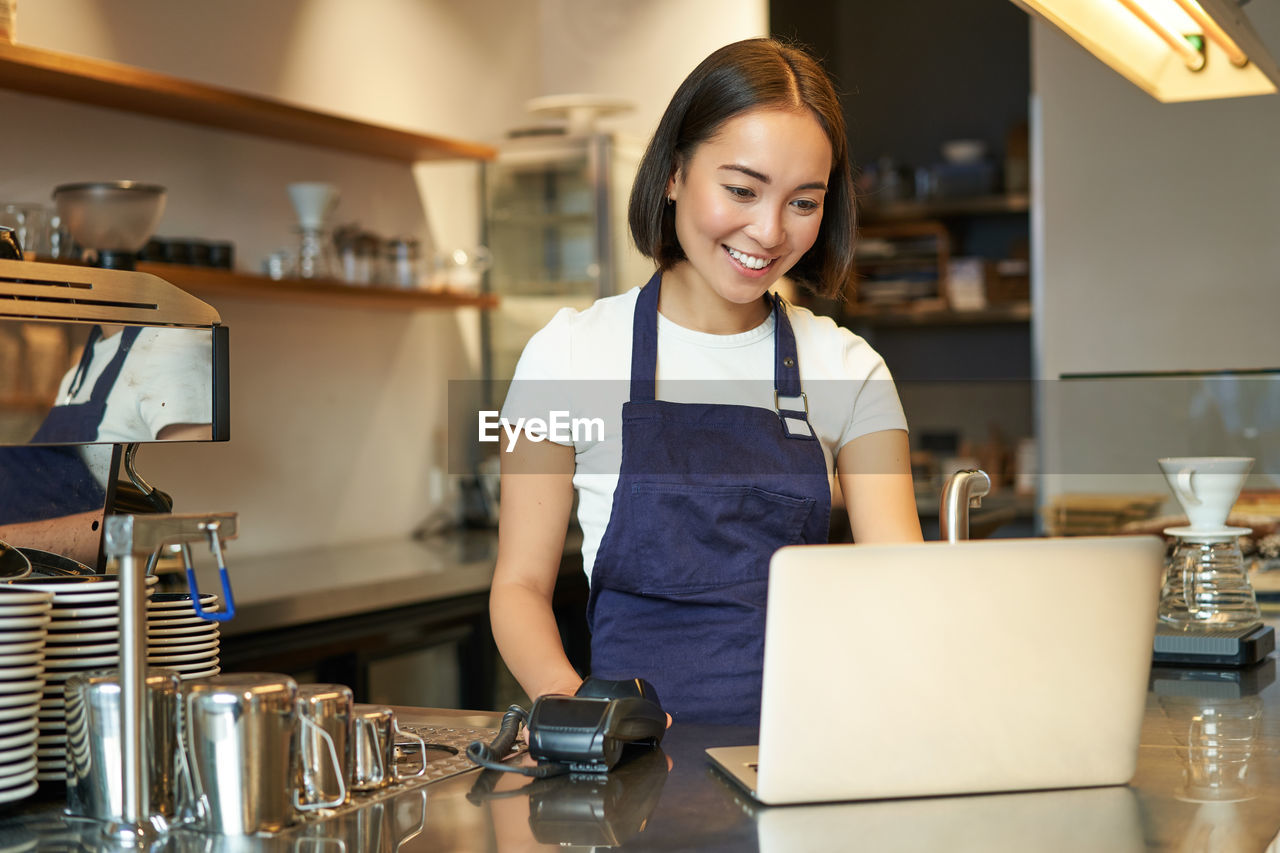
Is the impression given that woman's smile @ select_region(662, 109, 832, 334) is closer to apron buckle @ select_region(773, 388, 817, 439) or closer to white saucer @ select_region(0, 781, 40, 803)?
apron buckle @ select_region(773, 388, 817, 439)

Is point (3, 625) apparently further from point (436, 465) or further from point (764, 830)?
point (436, 465)

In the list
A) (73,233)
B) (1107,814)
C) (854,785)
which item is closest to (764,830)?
(854,785)

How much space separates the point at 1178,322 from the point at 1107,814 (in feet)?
11.2

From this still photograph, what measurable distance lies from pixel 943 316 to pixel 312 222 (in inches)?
106

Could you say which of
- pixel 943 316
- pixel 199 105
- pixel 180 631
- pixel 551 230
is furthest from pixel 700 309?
pixel 943 316

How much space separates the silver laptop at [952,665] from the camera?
0.95m

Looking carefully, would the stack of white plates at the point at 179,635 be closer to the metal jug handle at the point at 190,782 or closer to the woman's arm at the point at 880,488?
the metal jug handle at the point at 190,782

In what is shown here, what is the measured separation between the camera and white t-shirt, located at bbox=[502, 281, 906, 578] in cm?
159

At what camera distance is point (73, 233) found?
2613 mm

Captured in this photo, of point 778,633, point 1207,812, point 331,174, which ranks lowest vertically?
point 1207,812

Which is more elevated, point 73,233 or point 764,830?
point 73,233

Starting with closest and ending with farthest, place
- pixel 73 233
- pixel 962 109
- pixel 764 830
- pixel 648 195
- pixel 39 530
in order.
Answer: pixel 764 830
pixel 39 530
pixel 648 195
pixel 73 233
pixel 962 109

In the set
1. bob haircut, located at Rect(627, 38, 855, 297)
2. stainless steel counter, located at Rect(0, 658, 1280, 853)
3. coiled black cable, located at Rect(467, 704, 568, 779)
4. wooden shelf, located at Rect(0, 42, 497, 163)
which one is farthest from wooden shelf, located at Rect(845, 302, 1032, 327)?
coiled black cable, located at Rect(467, 704, 568, 779)

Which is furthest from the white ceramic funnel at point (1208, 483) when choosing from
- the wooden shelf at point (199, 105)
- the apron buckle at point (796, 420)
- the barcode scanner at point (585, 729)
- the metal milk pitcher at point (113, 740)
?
the wooden shelf at point (199, 105)
